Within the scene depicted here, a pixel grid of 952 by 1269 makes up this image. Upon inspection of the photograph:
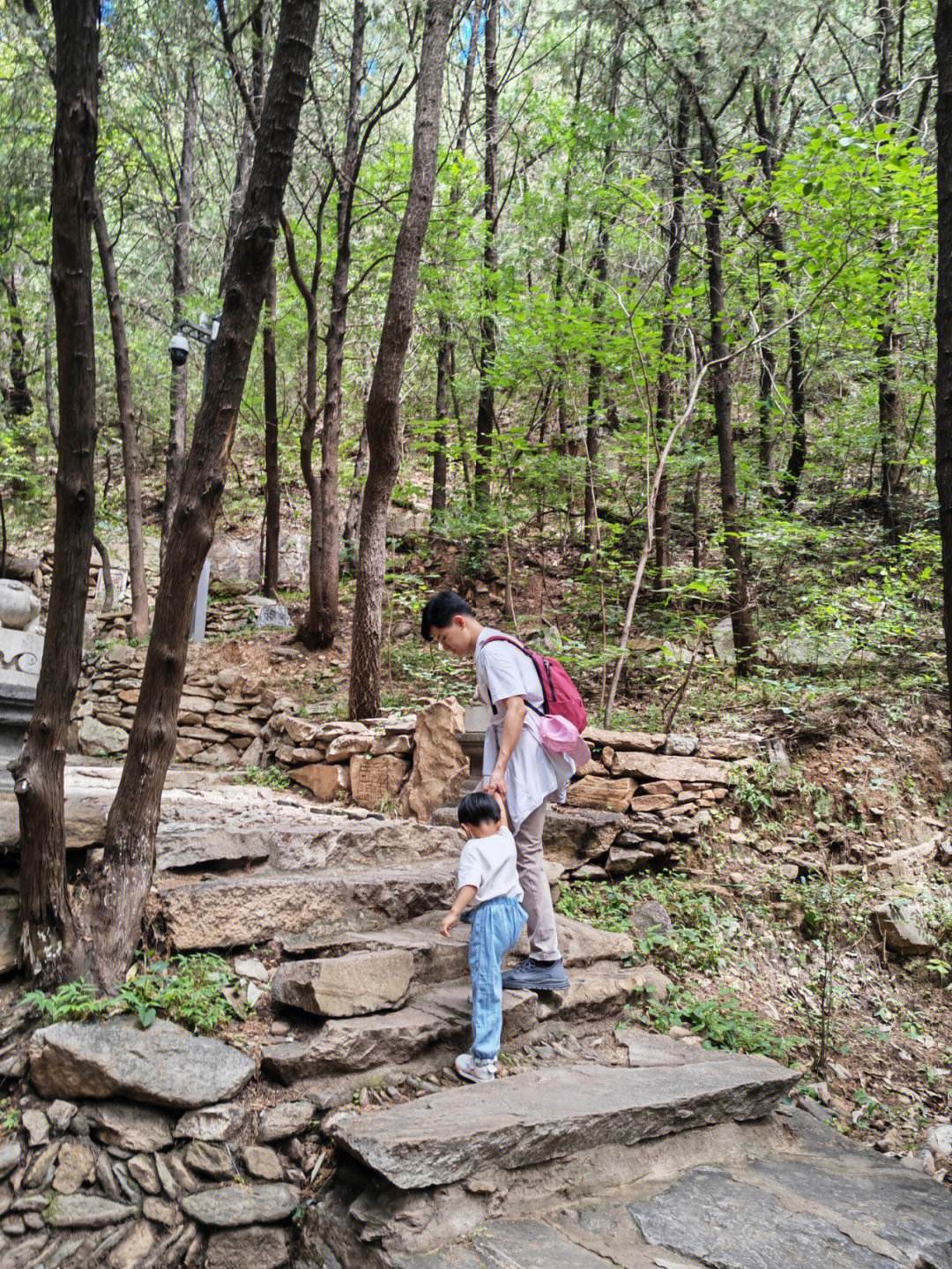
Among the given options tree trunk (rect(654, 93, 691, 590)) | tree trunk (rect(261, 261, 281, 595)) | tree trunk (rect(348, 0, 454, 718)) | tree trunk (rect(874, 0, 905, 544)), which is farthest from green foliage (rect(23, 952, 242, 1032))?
tree trunk (rect(261, 261, 281, 595))

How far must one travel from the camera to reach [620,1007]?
173 inches

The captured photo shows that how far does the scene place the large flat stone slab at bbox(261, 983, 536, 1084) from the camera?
10.8 ft

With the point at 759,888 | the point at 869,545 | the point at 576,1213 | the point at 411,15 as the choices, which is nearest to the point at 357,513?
the point at 411,15

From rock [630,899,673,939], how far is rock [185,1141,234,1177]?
2.90 meters

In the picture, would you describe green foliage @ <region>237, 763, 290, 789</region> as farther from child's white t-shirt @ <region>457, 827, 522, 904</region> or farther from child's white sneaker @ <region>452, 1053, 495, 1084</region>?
child's white sneaker @ <region>452, 1053, 495, 1084</region>

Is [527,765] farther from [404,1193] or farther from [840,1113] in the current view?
[840,1113]

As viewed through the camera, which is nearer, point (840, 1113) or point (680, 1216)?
point (680, 1216)

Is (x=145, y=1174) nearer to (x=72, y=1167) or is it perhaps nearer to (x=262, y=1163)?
(x=72, y=1167)

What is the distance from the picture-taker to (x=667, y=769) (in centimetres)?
628

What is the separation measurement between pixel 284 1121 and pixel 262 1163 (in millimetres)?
152

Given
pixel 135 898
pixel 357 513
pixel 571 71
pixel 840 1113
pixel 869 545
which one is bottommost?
pixel 840 1113

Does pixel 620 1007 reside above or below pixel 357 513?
below

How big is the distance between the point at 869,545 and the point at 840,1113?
Result: 8927 mm

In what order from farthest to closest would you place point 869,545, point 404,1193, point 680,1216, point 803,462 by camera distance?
point 803,462
point 869,545
point 680,1216
point 404,1193
